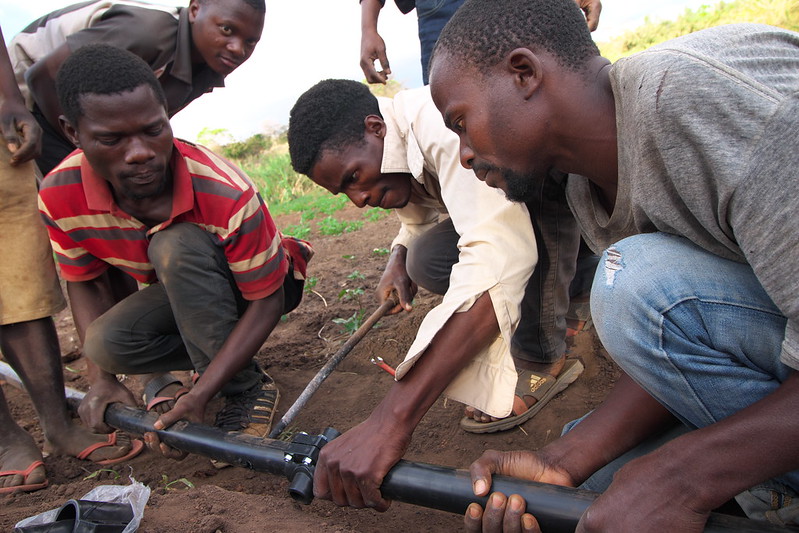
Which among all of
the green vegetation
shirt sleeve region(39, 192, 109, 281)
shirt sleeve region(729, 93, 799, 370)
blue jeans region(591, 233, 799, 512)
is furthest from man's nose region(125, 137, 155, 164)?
the green vegetation

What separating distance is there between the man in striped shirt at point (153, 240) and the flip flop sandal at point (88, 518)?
57 centimetres

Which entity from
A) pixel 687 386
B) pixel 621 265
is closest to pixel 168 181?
pixel 621 265

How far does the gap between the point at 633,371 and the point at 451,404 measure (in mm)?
1218

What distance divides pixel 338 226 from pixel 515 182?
4.30 m

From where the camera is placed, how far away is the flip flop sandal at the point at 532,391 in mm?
2266

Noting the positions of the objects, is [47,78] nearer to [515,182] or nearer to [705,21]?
[515,182]

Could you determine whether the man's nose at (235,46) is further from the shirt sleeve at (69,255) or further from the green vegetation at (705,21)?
the green vegetation at (705,21)

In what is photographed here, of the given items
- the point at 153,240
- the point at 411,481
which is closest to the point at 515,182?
the point at 411,481

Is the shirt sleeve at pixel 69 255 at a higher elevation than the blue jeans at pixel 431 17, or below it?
below

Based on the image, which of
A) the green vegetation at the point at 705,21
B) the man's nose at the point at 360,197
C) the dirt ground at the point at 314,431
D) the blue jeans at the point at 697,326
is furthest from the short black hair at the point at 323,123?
the green vegetation at the point at 705,21

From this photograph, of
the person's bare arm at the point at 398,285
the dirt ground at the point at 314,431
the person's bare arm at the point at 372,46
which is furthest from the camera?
the person's bare arm at the point at 372,46

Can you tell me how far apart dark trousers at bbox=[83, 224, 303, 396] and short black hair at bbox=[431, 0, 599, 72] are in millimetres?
1426

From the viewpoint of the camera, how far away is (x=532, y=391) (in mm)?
2348

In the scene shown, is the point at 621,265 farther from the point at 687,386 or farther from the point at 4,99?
the point at 4,99
